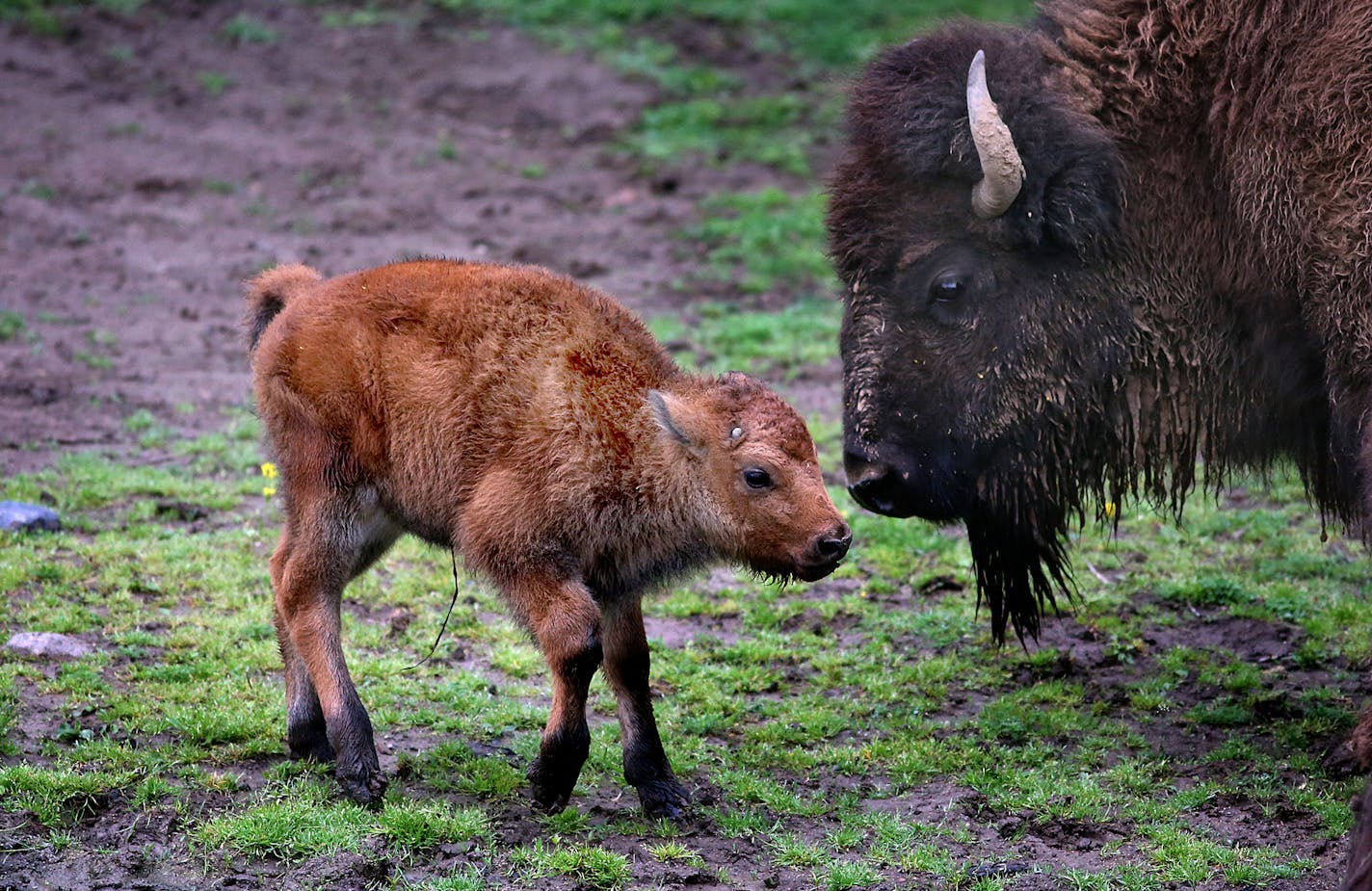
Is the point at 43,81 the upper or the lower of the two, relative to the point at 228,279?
upper

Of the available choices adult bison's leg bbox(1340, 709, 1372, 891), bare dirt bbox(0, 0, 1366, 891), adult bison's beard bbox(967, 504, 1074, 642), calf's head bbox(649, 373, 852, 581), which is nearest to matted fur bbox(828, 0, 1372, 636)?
adult bison's beard bbox(967, 504, 1074, 642)

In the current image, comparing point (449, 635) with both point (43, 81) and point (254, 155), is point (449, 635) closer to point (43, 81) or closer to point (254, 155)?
point (254, 155)

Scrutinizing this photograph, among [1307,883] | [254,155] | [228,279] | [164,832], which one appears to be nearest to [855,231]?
[1307,883]

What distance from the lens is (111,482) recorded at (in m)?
8.11

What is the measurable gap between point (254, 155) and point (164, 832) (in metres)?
9.84

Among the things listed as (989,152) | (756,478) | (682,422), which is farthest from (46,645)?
(989,152)

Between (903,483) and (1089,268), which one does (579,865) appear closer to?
(903,483)

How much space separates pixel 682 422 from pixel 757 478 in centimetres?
33

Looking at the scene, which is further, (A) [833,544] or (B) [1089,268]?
(B) [1089,268]

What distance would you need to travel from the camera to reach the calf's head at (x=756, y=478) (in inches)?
205

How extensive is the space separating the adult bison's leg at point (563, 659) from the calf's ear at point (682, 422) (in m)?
0.62

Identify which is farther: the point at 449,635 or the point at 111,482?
the point at 111,482

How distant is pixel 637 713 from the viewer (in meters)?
5.52

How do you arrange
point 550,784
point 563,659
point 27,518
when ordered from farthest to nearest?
point 27,518 → point 550,784 → point 563,659
